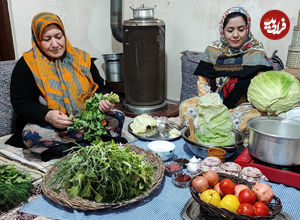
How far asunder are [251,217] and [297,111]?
1539mm

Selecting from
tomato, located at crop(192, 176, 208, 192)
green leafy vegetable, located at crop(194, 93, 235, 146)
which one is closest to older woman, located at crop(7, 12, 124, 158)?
green leafy vegetable, located at crop(194, 93, 235, 146)

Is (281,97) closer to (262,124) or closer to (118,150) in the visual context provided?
(262,124)

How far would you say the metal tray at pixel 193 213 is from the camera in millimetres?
1510

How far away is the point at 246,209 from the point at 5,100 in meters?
2.58

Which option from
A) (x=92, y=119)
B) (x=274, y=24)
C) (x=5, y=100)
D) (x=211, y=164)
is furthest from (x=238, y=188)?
(x=274, y=24)

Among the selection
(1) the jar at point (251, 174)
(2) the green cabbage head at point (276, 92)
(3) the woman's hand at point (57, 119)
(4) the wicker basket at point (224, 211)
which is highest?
(2) the green cabbage head at point (276, 92)

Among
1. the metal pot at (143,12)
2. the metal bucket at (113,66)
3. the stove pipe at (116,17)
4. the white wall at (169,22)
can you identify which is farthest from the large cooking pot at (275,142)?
the stove pipe at (116,17)

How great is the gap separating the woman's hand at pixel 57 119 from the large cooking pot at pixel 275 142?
1470 millimetres

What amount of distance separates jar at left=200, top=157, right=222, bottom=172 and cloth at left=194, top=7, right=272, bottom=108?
4.45ft

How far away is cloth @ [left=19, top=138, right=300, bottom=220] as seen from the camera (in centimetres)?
163

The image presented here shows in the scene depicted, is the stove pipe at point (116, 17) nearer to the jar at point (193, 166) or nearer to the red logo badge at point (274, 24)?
the red logo badge at point (274, 24)

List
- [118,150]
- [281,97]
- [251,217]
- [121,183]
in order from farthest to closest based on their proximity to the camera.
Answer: [281,97] → [118,150] → [121,183] → [251,217]

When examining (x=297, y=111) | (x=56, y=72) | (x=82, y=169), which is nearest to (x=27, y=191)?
(x=82, y=169)

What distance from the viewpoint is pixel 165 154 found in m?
2.19
